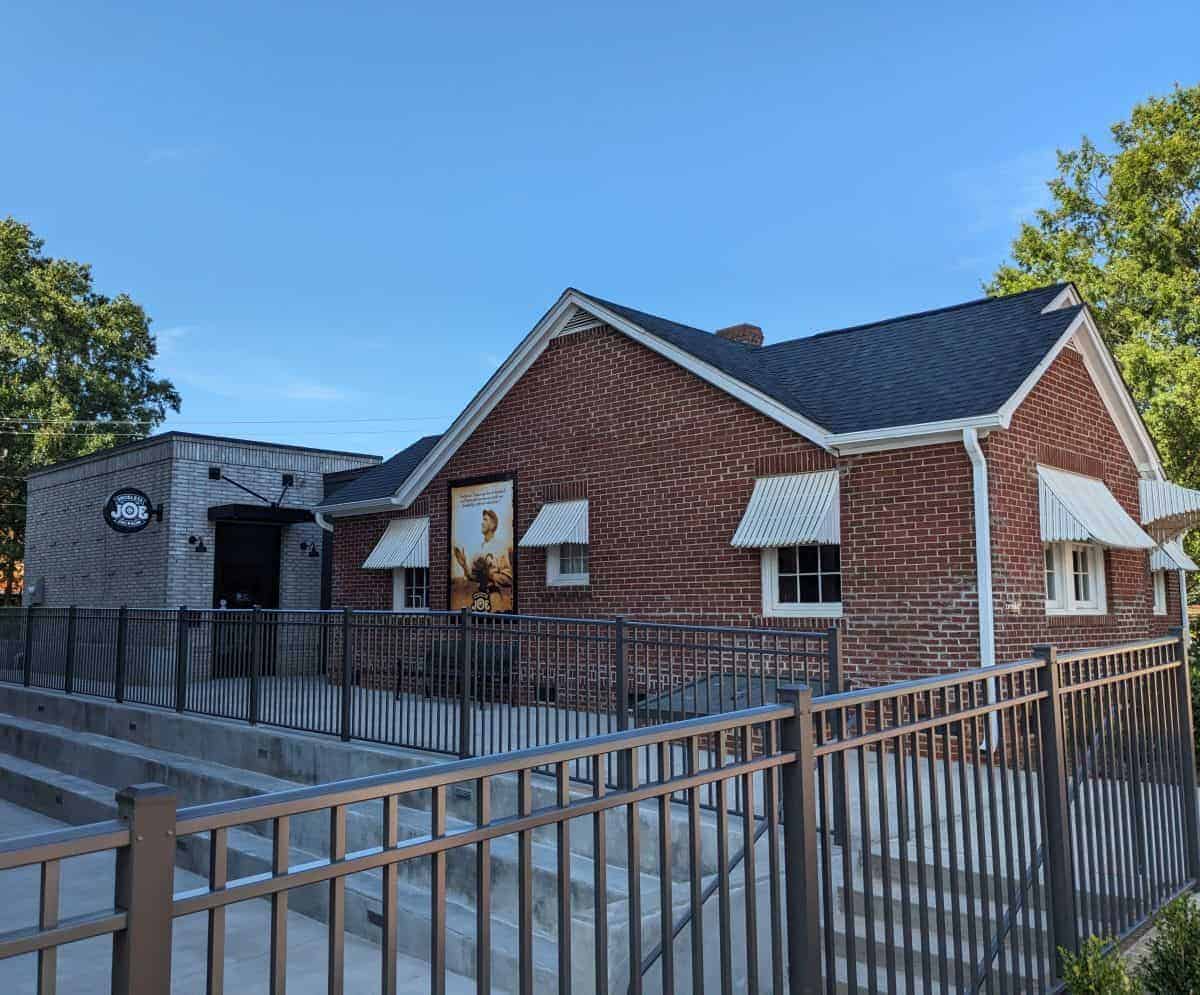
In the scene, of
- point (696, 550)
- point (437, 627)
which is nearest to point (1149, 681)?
point (437, 627)

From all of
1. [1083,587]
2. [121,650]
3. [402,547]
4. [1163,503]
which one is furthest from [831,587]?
[121,650]

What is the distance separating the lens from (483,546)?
47.0 feet

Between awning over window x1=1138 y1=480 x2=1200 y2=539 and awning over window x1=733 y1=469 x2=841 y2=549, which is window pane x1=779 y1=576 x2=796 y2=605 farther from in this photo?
awning over window x1=1138 y1=480 x2=1200 y2=539

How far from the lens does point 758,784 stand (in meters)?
7.81

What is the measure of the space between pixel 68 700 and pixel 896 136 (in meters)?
22.5

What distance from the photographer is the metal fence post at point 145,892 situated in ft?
4.76

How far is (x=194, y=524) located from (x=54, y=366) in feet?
53.5

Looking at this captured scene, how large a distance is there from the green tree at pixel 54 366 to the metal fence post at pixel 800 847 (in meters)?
31.5

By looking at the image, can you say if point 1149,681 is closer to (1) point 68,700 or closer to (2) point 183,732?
(2) point 183,732

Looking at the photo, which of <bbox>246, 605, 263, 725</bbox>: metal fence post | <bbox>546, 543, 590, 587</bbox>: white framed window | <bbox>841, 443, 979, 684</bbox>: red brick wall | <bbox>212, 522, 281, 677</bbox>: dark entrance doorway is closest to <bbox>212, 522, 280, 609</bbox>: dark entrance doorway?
<bbox>212, 522, 281, 677</bbox>: dark entrance doorway

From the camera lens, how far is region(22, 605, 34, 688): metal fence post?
1502 cm

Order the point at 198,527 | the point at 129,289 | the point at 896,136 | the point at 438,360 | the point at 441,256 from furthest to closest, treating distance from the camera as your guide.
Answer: the point at 438,360, the point at 441,256, the point at 129,289, the point at 896,136, the point at 198,527

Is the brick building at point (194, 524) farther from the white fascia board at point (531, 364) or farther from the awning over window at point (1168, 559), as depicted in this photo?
the awning over window at point (1168, 559)

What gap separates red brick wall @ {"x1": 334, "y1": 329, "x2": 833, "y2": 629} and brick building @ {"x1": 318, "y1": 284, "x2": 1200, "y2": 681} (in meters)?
0.03
